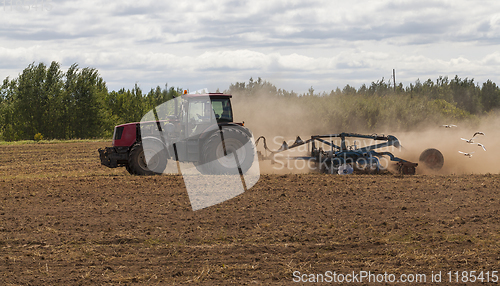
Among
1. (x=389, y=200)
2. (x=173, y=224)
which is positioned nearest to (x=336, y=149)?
(x=389, y=200)

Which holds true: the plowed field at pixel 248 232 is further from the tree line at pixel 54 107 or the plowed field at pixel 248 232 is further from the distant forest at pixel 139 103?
the tree line at pixel 54 107

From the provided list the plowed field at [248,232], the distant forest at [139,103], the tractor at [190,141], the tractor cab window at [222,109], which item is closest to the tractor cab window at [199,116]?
the tractor at [190,141]

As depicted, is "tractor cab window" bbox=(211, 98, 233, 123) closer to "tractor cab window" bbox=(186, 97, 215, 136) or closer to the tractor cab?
the tractor cab

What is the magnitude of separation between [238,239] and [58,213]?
3.96m

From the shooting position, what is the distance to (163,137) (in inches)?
513

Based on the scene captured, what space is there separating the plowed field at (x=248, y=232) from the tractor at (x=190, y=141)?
97 centimetres

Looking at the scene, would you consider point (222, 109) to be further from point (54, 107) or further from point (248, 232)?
point (54, 107)

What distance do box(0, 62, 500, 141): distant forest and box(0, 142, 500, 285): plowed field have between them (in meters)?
18.3

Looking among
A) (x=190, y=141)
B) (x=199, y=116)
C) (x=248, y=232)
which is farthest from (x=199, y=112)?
(x=248, y=232)

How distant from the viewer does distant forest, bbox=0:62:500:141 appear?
36438mm

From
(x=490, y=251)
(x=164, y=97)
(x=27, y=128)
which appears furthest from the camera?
(x=164, y=97)

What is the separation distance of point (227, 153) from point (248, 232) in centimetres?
564

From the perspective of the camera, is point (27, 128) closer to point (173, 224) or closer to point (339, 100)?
point (339, 100)

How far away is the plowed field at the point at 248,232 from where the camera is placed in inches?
232
